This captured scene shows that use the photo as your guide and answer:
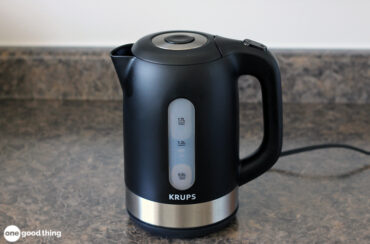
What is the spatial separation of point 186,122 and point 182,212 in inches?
5.0

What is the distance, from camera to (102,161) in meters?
1.07

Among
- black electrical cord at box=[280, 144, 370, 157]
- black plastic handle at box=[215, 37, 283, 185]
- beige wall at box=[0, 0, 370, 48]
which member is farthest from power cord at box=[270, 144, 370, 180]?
beige wall at box=[0, 0, 370, 48]

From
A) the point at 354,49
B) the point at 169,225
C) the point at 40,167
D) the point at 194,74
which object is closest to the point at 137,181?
the point at 169,225

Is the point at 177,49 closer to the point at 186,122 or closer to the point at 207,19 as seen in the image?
the point at 186,122

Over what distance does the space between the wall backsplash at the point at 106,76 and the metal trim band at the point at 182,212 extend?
1.62 feet

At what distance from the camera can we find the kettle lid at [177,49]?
0.76m

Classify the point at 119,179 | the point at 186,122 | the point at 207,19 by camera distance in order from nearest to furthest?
the point at 186,122 < the point at 119,179 < the point at 207,19

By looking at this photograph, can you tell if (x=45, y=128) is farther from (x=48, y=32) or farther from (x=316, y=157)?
(x=316, y=157)

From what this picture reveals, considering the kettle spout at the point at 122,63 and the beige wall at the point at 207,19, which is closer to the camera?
the kettle spout at the point at 122,63

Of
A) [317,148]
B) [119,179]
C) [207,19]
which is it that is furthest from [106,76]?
[317,148]

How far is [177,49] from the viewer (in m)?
0.77

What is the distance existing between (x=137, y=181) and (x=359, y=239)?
32 cm

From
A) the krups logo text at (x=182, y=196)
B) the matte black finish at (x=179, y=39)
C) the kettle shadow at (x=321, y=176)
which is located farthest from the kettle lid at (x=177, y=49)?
the kettle shadow at (x=321, y=176)

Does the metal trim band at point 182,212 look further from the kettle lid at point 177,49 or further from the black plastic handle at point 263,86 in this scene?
the kettle lid at point 177,49
